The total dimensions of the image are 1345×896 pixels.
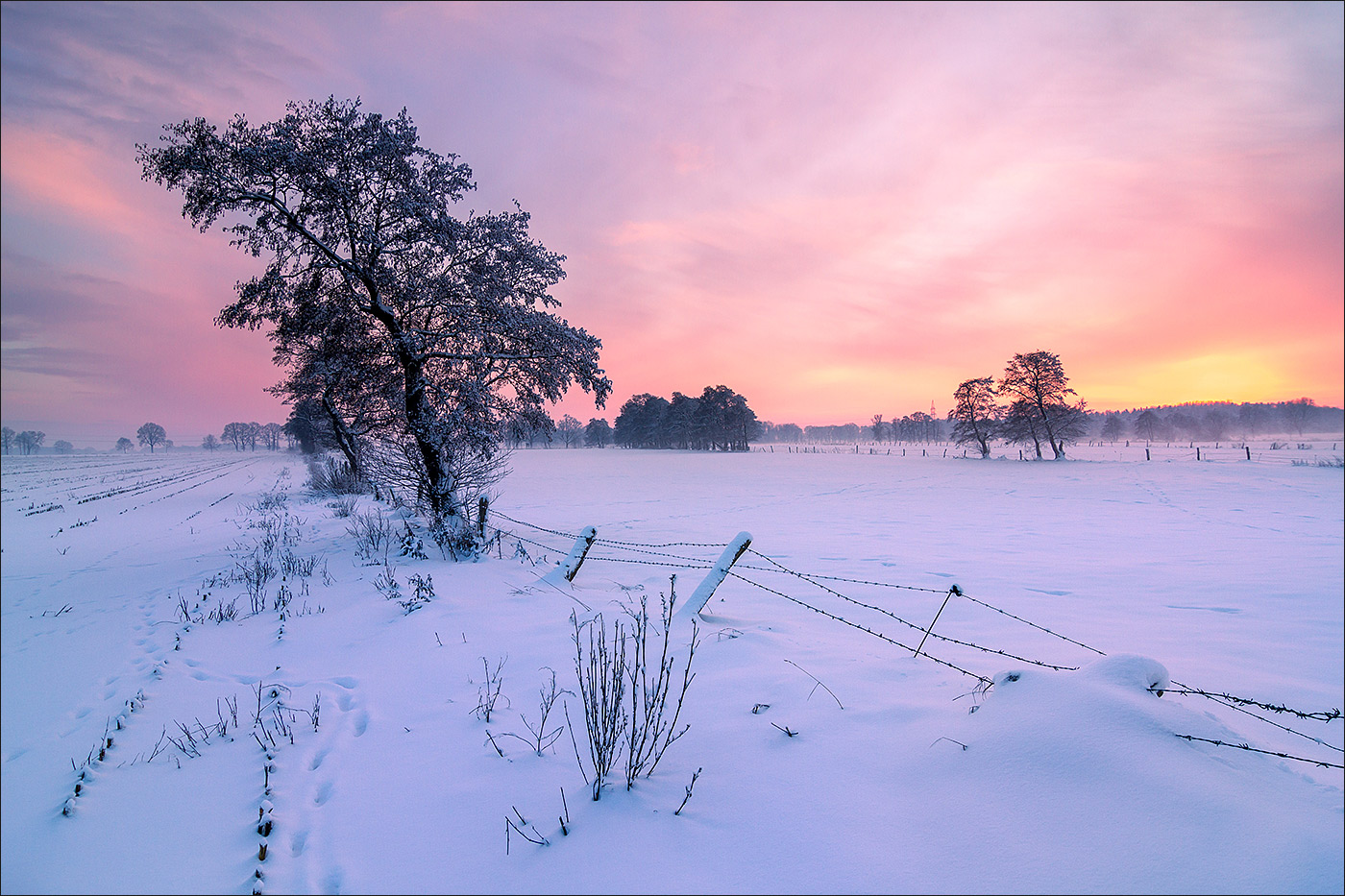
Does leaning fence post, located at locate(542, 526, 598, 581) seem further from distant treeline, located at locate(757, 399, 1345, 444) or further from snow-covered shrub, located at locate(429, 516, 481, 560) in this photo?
distant treeline, located at locate(757, 399, 1345, 444)

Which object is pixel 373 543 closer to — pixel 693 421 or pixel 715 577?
pixel 715 577

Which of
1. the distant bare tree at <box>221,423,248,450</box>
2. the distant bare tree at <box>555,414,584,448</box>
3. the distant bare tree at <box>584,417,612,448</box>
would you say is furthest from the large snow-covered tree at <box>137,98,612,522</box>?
the distant bare tree at <box>221,423,248,450</box>

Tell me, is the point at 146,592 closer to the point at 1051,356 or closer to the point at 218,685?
the point at 218,685

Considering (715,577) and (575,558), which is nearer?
(715,577)

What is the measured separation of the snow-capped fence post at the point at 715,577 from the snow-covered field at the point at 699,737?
14.1 inches

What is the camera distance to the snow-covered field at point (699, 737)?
2334 mm

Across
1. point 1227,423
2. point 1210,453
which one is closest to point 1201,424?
point 1227,423

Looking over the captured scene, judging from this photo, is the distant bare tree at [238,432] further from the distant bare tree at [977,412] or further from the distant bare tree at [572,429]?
the distant bare tree at [977,412]

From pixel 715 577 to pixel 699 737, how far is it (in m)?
2.71

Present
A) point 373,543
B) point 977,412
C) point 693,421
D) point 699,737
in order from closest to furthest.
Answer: point 699,737
point 373,543
point 977,412
point 693,421

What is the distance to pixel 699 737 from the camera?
11.5 feet

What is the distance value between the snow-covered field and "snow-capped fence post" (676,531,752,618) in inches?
14.1

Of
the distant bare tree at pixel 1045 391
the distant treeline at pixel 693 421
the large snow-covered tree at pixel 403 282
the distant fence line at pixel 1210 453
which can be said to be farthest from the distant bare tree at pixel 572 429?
the large snow-covered tree at pixel 403 282

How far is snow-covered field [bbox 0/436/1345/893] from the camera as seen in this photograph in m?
2.33
